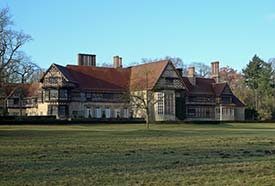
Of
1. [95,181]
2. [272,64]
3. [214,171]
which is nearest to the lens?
[95,181]

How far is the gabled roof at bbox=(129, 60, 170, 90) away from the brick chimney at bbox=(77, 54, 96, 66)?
821cm

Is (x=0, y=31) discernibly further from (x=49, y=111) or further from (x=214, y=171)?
(x=214, y=171)

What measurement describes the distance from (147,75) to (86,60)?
43.8 ft

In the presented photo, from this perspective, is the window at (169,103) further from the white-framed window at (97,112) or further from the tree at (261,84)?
the tree at (261,84)

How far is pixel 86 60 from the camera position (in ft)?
286

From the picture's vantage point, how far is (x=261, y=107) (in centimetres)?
9456

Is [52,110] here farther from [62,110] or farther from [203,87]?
[203,87]

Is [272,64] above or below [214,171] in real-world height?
above

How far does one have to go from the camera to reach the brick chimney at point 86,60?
283 feet

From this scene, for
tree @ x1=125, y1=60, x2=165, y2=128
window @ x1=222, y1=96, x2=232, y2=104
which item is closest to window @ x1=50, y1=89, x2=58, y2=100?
tree @ x1=125, y1=60, x2=165, y2=128

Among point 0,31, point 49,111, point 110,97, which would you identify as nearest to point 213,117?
point 110,97

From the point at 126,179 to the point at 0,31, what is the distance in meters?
38.9

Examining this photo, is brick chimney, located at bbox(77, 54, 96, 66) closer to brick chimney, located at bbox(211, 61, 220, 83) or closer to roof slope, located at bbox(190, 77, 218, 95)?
roof slope, located at bbox(190, 77, 218, 95)

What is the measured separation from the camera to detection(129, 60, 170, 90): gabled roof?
3105 inches
